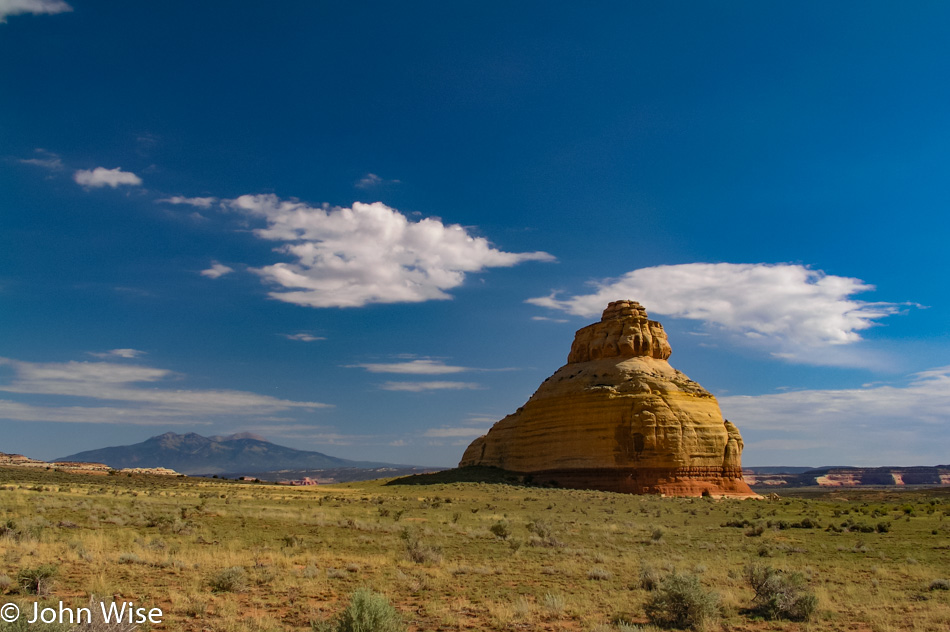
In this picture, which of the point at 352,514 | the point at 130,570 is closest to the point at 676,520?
the point at 352,514

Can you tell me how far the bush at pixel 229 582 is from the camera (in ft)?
36.3

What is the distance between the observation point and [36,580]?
403 inches

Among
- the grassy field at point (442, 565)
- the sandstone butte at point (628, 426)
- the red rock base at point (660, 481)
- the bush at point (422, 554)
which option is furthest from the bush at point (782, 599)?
the sandstone butte at point (628, 426)

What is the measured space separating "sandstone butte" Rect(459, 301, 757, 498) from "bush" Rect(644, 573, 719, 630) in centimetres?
4616

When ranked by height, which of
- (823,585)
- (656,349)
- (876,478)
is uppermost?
(656,349)

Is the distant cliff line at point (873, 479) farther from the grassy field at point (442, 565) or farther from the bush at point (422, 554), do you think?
the bush at point (422, 554)

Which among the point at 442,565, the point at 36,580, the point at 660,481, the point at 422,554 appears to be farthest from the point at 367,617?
the point at 660,481

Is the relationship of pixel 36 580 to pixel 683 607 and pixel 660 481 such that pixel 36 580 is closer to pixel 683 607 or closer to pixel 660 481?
pixel 683 607

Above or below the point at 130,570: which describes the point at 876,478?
below

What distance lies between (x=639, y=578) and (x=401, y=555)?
6.06m

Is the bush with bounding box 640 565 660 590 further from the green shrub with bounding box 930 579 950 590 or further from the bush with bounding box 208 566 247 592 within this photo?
the bush with bounding box 208 566 247 592

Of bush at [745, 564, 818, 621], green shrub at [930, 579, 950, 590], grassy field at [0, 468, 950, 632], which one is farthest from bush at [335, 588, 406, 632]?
green shrub at [930, 579, 950, 590]

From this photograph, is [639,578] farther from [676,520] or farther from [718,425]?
[718,425]

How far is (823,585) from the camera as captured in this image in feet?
43.0
